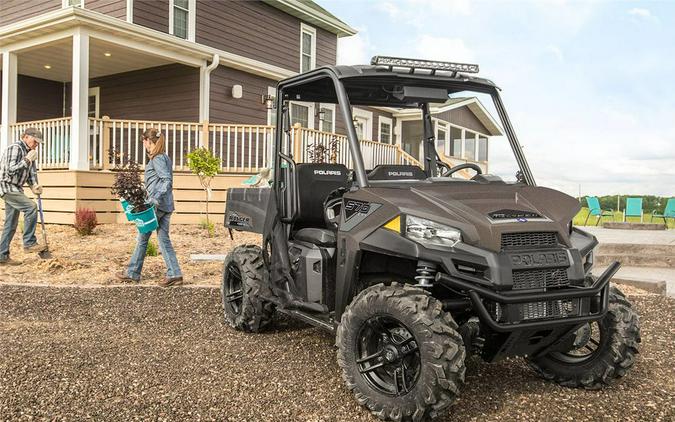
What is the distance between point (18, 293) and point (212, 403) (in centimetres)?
450

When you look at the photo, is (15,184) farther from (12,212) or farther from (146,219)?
(146,219)

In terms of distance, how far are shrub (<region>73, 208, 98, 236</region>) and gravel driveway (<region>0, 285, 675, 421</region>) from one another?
6.34m

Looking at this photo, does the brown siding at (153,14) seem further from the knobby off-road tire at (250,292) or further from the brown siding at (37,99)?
the knobby off-road tire at (250,292)

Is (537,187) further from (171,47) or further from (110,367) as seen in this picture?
(171,47)

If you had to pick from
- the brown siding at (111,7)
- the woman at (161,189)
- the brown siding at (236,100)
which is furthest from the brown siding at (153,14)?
the woman at (161,189)

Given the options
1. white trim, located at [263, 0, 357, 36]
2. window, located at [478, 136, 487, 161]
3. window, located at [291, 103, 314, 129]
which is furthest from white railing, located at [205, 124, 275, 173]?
window, located at [478, 136, 487, 161]

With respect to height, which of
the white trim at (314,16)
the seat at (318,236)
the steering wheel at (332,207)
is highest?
the white trim at (314,16)

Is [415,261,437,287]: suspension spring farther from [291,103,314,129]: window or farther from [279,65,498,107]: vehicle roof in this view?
[291,103,314,129]: window

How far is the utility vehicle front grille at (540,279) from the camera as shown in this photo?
3275mm

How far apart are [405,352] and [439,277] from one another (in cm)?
47

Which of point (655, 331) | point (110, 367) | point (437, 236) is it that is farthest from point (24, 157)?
point (655, 331)

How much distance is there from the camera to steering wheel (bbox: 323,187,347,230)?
4.36m

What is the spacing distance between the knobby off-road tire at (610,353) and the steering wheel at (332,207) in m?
1.85

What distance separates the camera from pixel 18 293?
702cm
